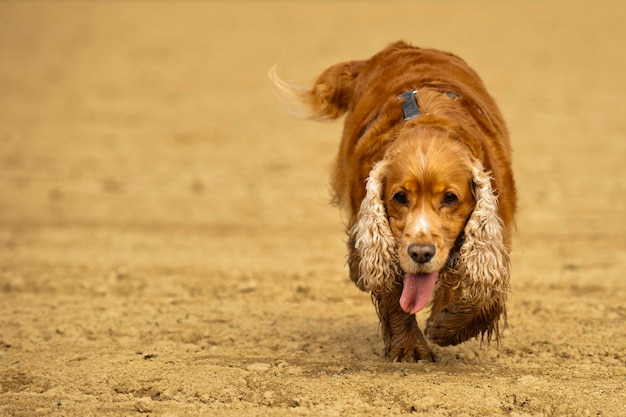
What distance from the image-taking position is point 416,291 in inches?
189

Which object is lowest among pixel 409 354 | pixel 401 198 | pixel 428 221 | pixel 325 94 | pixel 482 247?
pixel 409 354

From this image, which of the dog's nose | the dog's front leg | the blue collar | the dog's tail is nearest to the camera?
the dog's nose

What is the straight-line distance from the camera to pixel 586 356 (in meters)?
5.52

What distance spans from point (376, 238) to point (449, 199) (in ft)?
1.35

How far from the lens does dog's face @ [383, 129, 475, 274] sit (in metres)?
4.58

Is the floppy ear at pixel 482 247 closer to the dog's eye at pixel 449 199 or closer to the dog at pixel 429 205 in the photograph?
the dog at pixel 429 205

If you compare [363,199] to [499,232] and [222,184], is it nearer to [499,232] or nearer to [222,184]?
[499,232]

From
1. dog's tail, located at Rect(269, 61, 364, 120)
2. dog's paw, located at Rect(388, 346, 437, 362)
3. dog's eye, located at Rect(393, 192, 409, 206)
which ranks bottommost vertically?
dog's paw, located at Rect(388, 346, 437, 362)

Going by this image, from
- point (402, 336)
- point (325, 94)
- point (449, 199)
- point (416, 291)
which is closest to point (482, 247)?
point (449, 199)

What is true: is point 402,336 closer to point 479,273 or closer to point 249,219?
point 479,273

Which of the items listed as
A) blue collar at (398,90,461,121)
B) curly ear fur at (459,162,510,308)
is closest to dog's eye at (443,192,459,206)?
curly ear fur at (459,162,510,308)

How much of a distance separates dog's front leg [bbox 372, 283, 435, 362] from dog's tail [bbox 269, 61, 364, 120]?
186 centimetres

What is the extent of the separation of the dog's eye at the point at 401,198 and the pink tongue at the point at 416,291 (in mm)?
379

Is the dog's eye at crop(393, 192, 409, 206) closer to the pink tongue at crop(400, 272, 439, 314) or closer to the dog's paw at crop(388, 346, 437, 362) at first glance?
the pink tongue at crop(400, 272, 439, 314)
